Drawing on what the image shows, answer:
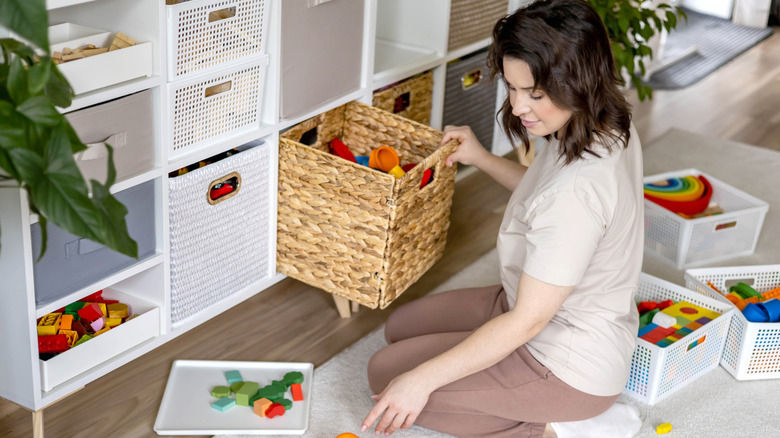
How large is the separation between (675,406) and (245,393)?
2.99ft

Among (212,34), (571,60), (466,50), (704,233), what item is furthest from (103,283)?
(704,233)

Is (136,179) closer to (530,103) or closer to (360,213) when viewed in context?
(360,213)

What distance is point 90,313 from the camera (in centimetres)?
176

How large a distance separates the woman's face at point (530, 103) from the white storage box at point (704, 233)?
3.42ft

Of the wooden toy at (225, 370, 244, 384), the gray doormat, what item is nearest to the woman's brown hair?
the wooden toy at (225, 370, 244, 384)

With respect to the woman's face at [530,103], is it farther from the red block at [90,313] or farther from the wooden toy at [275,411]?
the red block at [90,313]

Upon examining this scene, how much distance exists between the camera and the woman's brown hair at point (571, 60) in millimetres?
1404

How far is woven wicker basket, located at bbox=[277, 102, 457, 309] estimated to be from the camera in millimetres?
1872

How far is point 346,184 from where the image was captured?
1.88m

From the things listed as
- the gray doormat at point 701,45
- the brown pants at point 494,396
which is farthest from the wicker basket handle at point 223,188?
the gray doormat at point 701,45

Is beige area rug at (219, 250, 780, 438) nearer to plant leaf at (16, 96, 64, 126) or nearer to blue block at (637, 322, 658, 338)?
blue block at (637, 322, 658, 338)

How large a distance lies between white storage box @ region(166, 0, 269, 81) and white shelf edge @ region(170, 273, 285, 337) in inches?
21.8

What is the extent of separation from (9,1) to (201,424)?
105 centimetres

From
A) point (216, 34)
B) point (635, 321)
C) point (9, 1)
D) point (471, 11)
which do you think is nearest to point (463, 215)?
point (471, 11)
